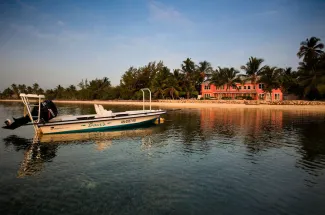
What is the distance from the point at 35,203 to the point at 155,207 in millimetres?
4132

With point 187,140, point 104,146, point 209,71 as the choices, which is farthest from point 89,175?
point 209,71

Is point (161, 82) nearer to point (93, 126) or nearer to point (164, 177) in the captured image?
point (93, 126)

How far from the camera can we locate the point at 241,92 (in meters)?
72.2

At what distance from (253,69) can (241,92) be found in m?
9.47

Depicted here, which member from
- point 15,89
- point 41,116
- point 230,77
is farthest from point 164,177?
point 15,89

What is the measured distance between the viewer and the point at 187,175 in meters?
10.6

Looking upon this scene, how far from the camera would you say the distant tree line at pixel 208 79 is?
5680 cm

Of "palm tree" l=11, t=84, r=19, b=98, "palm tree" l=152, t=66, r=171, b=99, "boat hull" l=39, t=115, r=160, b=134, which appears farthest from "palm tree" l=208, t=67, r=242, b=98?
"palm tree" l=11, t=84, r=19, b=98

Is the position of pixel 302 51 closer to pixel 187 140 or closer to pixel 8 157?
pixel 187 140

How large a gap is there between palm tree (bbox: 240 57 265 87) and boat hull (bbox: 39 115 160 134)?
48039mm

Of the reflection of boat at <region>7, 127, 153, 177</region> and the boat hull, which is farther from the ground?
the boat hull

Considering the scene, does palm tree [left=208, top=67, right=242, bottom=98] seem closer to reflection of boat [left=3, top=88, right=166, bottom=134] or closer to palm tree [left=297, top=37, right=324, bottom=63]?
palm tree [left=297, top=37, right=324, bottom=63]

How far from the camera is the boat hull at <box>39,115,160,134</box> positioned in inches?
811

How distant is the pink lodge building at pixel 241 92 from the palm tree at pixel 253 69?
13.2 feet
